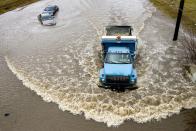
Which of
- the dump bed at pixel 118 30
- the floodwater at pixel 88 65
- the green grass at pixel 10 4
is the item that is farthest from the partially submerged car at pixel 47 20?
the dump bed at pixel 118 30

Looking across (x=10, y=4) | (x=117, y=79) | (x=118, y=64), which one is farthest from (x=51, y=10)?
(x=117, y=79)

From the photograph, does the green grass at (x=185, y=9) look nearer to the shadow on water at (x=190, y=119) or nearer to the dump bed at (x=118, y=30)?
the dump bed at (x=118, y=30)

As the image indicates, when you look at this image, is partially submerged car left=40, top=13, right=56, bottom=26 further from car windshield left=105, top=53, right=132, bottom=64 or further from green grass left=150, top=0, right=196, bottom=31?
car windshield left=105, top=53, right=132, bottom=64

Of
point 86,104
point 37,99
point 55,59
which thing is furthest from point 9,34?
point 86,104

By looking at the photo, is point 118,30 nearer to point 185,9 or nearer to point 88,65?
point 88,65

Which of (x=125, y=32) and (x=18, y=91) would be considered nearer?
(x=18, y=91)

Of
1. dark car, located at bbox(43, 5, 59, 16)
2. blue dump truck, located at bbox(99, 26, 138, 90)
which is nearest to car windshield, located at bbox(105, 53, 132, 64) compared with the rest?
blue dump truck, located at bbox(99, 26, 138, 90)

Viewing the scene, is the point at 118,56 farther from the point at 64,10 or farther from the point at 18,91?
the point at 64,10
